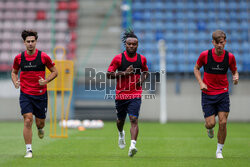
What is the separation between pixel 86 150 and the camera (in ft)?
27.0

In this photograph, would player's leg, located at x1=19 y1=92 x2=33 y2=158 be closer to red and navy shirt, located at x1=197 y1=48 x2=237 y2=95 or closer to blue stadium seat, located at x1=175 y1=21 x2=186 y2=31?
red and navy shirt, located at x1=197 y1=48 x2=237 y2=95

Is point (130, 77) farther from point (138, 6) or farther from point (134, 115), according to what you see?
point (138, 6)

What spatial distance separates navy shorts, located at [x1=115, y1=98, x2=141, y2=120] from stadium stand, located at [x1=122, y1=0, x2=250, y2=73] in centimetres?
1218

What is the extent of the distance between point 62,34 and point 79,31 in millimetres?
847

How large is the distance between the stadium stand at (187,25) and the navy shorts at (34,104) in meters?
12.4

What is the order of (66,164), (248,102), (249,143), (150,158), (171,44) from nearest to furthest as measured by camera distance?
(66,164) → (150,158) → (249,143) → (248,102) → (171,44)

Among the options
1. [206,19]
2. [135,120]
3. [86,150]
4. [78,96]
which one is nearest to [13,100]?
[78,96]

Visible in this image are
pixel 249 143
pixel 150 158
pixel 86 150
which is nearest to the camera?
pixel 150 158

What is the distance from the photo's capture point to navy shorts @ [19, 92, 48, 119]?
23.9 ft

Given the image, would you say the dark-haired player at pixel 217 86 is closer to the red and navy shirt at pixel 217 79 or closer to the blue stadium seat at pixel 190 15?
the red and navy shirt at pixel 217 79

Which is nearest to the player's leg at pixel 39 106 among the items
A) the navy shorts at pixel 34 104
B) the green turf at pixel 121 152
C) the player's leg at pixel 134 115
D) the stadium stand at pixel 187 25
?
the navy shorts at pixel 34 104

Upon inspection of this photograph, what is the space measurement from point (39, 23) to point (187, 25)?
6.99 meters

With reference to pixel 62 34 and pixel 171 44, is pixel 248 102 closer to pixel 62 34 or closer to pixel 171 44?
pixel 171 44

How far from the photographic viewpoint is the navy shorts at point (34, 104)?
23.9 feet
